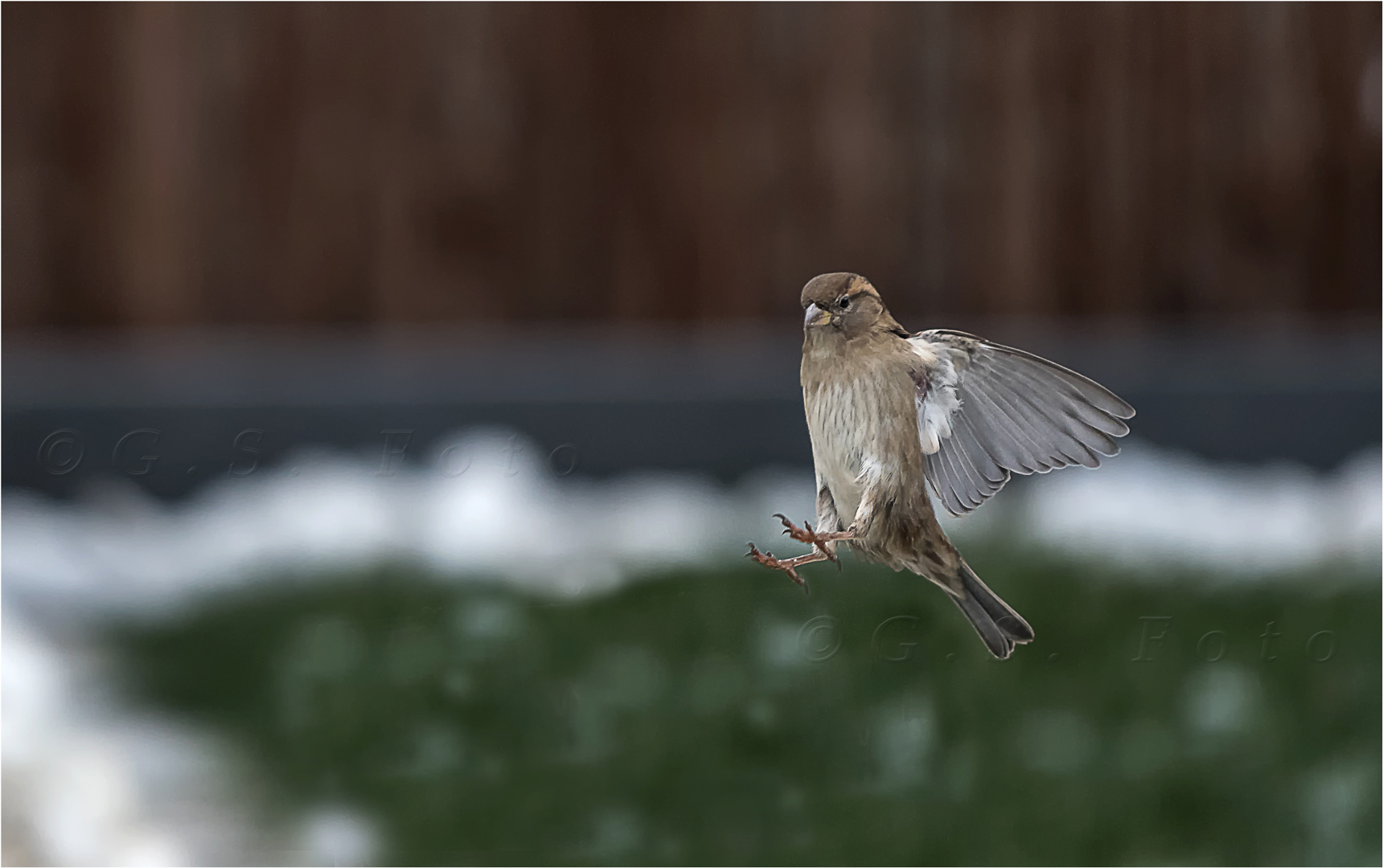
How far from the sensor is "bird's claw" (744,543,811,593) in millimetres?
351

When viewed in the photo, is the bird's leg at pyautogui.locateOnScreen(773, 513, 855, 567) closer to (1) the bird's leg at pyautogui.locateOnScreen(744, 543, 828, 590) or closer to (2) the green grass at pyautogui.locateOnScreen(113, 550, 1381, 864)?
(1) the bird's leg at pyautogui.locateOnScreen(744, 543, 828, 590)

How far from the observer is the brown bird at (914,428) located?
0.37 meters

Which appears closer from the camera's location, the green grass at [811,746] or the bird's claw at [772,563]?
the bird's claw at [772,563]

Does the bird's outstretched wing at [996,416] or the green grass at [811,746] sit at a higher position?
the bird's outstretched wing at [996,416]

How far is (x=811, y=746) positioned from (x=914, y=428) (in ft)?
2.94

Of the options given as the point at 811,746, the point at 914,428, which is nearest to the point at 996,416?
the point at 914,428

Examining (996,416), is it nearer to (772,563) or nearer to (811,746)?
(772,563)

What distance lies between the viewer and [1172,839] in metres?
1.25

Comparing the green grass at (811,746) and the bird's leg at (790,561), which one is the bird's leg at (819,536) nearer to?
the bird's leg at (790,561)

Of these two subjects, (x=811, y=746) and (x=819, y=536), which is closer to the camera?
(x=819, y=536)

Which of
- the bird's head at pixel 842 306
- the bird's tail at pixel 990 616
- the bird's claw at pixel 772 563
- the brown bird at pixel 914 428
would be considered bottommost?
the bird's tail at pixel 990 616

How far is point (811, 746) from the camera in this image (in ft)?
4.06

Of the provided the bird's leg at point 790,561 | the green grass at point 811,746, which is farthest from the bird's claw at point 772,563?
the green grass at point 811,746

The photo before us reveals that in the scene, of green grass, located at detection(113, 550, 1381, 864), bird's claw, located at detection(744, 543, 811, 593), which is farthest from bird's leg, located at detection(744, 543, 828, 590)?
green grass, located at detection(113, 550, 1381, 864)
